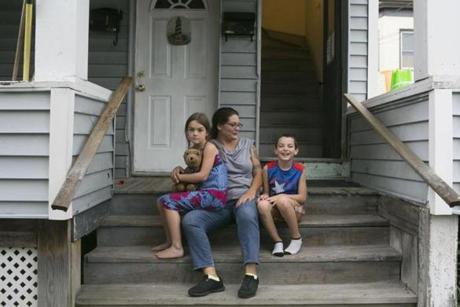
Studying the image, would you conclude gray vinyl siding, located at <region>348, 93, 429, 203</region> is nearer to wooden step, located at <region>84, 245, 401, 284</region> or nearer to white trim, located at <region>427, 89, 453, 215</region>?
white trim, located at <region>427, 89, 453, 215</region>

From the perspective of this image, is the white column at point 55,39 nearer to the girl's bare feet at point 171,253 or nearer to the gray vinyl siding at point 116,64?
the girl's bare feet at point 171,253

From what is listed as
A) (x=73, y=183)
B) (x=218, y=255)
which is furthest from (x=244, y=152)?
(x=73, y=183)

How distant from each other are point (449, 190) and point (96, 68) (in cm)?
339

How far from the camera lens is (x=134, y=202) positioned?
3.31 meters

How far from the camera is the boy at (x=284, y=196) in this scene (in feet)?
9.31

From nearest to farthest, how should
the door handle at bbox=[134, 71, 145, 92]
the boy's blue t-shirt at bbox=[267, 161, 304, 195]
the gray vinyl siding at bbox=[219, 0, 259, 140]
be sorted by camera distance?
the boy's blue t-shirt at bbox=[267, 161, 304, 195] → the gray vinyl siding at bbox=[219, 0, 259, 140] → the door handle at bbox=[134, 71, 145, 92]

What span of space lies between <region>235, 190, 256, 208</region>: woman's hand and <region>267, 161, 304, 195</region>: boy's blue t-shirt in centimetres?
19

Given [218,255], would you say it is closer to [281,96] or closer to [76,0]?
[76,0]

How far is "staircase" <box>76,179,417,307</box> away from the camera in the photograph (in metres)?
2.62

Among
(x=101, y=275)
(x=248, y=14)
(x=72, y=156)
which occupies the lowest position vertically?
(x=101, y=275)

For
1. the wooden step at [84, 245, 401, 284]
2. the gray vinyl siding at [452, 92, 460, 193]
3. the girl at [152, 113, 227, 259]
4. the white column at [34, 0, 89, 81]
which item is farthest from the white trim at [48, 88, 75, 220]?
the gray vinyl siding at [452, 92, 460, 193]

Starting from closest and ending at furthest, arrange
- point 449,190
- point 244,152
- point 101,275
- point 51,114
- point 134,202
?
point 449,190 < point 51,114 < point 101,275 < point 244,152 < point 134,202

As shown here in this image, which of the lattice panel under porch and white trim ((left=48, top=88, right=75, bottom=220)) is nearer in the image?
white trim ((left=48, top=88, right=75, bottom=220))

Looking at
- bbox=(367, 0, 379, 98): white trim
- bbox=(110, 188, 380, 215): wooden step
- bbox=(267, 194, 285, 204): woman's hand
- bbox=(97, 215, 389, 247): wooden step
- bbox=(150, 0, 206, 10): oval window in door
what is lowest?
bbox=(97, 215, 389, 247): wooden step
